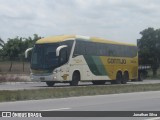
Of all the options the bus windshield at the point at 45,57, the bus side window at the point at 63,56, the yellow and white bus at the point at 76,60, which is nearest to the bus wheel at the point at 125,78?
the yellow and white bus at the point at 76,60

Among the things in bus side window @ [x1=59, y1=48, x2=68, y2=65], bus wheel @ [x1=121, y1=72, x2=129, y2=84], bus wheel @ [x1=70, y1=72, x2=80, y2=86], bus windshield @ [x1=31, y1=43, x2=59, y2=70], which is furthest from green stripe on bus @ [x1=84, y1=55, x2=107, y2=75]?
bus windshield @ [x1=31, y1=43, x2=59, y2=70]

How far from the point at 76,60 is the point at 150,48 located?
3532 cm

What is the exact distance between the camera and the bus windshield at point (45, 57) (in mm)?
35281

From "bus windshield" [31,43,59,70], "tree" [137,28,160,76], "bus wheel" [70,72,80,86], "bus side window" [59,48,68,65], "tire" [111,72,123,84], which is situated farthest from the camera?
"tree" [137,28,160,76]

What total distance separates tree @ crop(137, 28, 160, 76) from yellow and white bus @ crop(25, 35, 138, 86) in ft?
86.0

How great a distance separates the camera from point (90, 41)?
127 feet

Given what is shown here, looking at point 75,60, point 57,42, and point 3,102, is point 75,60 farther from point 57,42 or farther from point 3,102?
point 3,102

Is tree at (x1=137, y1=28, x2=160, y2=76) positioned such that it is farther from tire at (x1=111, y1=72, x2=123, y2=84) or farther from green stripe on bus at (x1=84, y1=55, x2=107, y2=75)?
green stripe on bus at (x1=84, y1=55, x2=107, y2=75)

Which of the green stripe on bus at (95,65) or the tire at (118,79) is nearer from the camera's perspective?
the green stripe on bus at (95,65)

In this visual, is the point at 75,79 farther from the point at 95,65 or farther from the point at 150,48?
the point at 150,48

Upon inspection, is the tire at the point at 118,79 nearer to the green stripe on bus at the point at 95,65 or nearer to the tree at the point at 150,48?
the green stripe on bus at the point at 95,65

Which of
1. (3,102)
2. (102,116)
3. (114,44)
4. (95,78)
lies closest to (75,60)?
(95,78)

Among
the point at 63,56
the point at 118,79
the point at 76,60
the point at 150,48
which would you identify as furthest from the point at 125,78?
the point at 150,48

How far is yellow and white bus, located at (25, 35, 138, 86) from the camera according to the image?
3531cm
